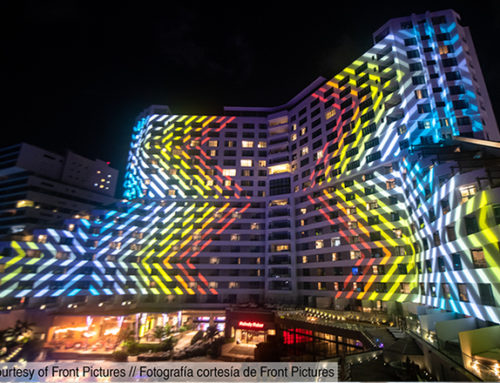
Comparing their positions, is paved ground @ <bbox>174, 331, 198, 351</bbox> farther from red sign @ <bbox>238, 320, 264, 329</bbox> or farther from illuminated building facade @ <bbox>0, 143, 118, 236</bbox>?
illuminated building facade @ <bbox>0, 143, 118, 236</bbox>

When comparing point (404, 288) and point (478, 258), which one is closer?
point (478, 258)

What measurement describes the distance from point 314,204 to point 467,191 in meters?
32.0

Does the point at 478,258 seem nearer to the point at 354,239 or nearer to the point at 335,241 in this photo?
the point at 354,239

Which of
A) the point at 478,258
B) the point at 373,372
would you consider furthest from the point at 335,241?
the point at 373,372

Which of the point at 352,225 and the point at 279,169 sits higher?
the point at 279,169

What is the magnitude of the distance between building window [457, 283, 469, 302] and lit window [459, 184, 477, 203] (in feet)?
24.2

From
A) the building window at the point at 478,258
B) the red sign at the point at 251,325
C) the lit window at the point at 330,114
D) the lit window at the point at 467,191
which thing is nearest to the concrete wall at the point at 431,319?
the building window at the point at 478,258

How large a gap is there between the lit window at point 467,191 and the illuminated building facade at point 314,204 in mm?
172

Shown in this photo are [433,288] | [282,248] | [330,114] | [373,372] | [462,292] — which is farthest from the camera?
[282,248]

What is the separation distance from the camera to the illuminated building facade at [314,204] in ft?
99.9

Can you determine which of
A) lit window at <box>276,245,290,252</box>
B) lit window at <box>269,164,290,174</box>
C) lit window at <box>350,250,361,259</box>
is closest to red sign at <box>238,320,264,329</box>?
lit window at <box>350,250,361,259</box>

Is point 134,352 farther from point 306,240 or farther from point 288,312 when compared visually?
point 306,240

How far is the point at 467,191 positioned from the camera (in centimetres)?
2312

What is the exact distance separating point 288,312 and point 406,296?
52.6 ft
